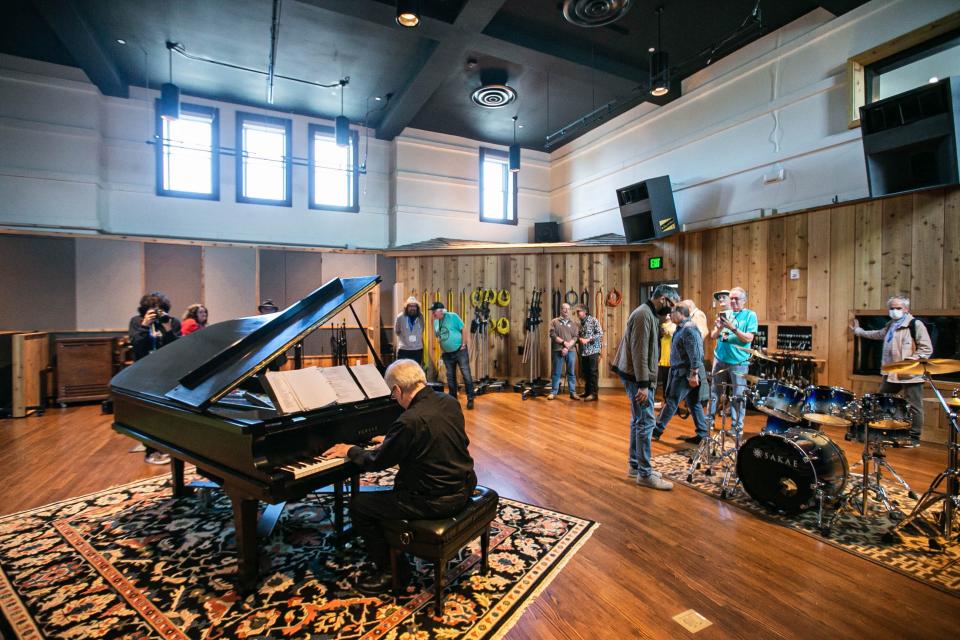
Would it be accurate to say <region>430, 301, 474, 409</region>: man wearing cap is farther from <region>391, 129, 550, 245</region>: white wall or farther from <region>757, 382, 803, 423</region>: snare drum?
<region>757, 382, 803, 423</region>: snare drum

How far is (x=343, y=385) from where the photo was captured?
2643 mm

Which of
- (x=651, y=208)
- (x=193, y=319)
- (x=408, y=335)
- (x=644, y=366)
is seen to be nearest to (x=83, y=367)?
(x=193, y=319)

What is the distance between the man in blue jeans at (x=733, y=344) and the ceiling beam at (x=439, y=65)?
4.49m

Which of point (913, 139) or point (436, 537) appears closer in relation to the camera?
point (436, 537)

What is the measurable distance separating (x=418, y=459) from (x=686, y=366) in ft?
9.92

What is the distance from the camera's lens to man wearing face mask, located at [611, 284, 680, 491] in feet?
11.3

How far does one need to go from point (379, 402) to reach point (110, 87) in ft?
27.9

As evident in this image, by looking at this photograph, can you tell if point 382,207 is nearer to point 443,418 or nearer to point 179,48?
point 179,48

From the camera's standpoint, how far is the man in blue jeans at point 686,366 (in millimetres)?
3906

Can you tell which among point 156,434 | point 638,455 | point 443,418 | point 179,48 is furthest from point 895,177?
point 179,48

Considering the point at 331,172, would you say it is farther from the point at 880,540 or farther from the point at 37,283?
the point at 880,540

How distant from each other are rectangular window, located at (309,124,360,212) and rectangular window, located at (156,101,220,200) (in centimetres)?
172

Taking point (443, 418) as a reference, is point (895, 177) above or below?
above

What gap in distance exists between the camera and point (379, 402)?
275cm
